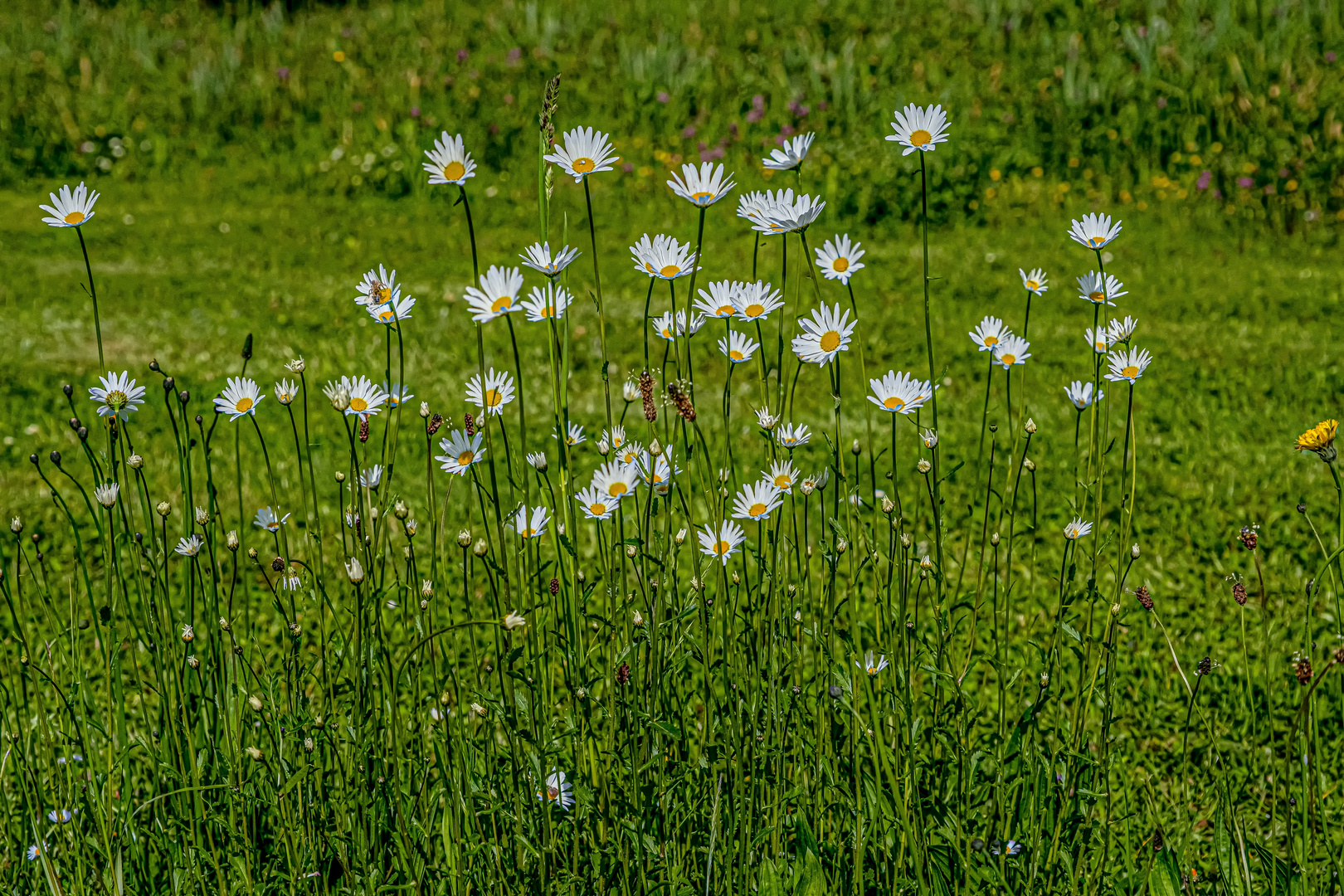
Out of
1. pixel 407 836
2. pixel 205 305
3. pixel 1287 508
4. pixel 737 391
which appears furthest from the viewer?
pixel 205 305

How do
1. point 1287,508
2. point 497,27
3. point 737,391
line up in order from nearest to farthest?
point 1287,508
point 737,391
point 497,27

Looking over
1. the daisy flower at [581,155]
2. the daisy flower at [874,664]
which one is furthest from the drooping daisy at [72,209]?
the daisy flower at [874,664]

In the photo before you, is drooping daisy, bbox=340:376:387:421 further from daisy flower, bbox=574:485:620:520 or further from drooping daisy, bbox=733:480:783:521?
drooping daisy, bbox=733:480:783:521

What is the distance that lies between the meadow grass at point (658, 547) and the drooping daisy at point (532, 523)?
0.04 m

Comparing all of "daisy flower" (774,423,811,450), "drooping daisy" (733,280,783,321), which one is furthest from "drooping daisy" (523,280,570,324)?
"daisy flower" (774,423,811,450)

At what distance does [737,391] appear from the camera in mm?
5137

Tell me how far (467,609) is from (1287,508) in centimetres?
309

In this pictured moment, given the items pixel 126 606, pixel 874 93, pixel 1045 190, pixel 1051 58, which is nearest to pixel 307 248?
pixel 874 93

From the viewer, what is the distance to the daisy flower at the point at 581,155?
1666mm

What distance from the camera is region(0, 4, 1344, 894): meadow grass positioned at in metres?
1.79

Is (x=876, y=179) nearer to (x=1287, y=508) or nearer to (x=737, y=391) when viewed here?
(x=737, y=391)

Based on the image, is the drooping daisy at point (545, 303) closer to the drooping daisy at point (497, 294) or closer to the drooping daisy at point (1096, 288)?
the drooping daisy at point (497, 294)

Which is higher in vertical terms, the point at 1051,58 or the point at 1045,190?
the point at 1051,58

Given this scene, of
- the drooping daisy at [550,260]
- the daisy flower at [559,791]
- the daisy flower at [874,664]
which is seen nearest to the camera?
the drooping daisy at [550,260]
